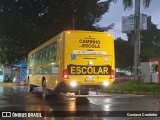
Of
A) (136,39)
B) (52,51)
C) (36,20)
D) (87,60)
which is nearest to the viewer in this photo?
(87,60)

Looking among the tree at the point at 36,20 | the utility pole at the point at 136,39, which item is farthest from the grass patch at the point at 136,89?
the tree at the point at 36,20

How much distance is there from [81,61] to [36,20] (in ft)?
86.7

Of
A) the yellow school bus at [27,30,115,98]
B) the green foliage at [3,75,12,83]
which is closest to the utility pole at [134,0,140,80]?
the yellow school bus at [27,30,115,98]

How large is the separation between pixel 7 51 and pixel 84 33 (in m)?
28.9

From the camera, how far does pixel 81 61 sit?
1902 cm

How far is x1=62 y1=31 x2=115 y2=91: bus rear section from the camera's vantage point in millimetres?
18781

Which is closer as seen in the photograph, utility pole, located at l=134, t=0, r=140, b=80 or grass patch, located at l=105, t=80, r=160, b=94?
grass patch, located at l=105, t=80, r=160, b=94

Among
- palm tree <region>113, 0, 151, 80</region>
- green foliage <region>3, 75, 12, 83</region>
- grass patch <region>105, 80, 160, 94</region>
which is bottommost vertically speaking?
grass patch <region>105, 80, 160, 94</region>

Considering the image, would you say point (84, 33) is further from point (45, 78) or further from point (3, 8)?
point (3, 8)

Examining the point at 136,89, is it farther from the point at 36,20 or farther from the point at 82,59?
the point at 36,20

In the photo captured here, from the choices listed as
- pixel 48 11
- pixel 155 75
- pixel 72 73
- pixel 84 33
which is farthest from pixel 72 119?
pixel 48 11

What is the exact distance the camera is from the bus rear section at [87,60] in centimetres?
1878

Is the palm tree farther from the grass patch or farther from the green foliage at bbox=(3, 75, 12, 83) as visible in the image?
the green foliage at bbox=(3, 75, 12, 83)

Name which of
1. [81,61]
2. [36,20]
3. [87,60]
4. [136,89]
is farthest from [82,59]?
[36,20]
